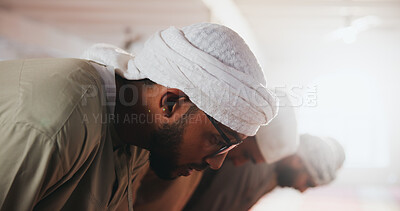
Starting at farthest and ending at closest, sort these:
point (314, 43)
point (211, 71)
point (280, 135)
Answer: point (314, 43), point (280, 135), point (211, 71)

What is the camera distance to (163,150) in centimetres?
94

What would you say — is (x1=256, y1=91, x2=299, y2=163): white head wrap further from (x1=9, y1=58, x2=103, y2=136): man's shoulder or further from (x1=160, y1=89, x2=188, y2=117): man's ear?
(x1=9, y1=58, x2=103, y2=136): man's shoulder

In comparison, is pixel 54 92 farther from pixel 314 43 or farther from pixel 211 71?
pixel 314 43

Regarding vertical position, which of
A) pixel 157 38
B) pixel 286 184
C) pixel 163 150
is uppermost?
pixel 157 38

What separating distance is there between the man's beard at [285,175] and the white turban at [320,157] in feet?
0.18

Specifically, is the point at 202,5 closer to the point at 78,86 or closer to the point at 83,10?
the point at 83,10

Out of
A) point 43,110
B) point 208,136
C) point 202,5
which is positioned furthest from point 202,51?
point 202,5

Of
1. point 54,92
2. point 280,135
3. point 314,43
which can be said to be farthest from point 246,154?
point 314,43

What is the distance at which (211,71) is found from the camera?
2.77ft

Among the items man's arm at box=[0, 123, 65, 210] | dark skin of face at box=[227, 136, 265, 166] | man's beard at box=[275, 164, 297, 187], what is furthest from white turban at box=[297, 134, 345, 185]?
man's arm at box=[0, 123, 65, 210]

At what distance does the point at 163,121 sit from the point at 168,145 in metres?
0.07

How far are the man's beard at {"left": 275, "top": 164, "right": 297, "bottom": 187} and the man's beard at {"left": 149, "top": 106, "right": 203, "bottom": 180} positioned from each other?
1.45ft

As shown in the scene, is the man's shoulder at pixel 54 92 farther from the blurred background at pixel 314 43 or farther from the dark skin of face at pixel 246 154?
the blurred background at pixel 314 43

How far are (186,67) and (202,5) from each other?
190 cm
